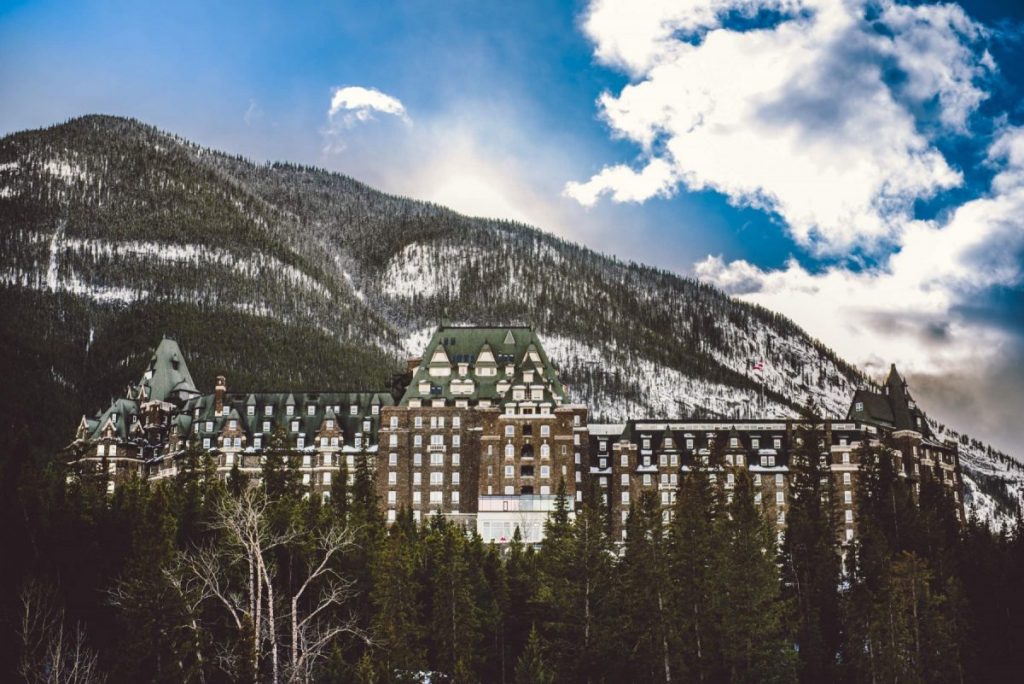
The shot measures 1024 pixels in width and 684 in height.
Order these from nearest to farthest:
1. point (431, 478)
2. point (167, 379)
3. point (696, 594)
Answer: point (696, 594), point (431, 478), point (167, 379)

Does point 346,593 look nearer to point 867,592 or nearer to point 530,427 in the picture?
point 867,592

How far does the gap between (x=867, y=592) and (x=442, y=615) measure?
114 feet

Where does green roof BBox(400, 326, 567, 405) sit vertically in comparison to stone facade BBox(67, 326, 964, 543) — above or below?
above

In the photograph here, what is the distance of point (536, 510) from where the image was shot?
148 meters

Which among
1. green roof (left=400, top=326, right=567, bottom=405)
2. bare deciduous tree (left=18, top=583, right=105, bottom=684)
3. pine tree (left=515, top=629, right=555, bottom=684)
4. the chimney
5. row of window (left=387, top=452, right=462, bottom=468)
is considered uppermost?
green roof (left=400, top=326, right=567, bottom=405)

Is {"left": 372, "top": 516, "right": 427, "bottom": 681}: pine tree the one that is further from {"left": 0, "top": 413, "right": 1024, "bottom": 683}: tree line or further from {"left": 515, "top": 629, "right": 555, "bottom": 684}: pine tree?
{"left": 515, "top": 629, "right": 555, "bottom": 684}: pine tree

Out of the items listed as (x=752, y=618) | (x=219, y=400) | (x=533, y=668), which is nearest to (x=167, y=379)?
(x=219, y=400)

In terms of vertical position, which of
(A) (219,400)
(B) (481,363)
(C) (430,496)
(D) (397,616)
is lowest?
(D) (397,616)

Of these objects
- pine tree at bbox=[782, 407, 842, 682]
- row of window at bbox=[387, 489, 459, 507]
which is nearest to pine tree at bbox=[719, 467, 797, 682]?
pine tree at bbox=[782, 407, 842, 682]

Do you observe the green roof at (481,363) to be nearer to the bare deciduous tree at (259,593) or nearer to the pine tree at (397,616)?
the bare deciduous tree at (259,593)

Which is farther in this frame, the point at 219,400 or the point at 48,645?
the point at 219,400

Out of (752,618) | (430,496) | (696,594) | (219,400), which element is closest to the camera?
(752,618)

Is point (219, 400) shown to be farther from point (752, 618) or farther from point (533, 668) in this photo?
point (752, 618)

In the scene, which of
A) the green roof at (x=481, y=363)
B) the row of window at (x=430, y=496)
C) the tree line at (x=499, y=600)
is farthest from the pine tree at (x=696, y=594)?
the green roof at (x=481, y=363)
